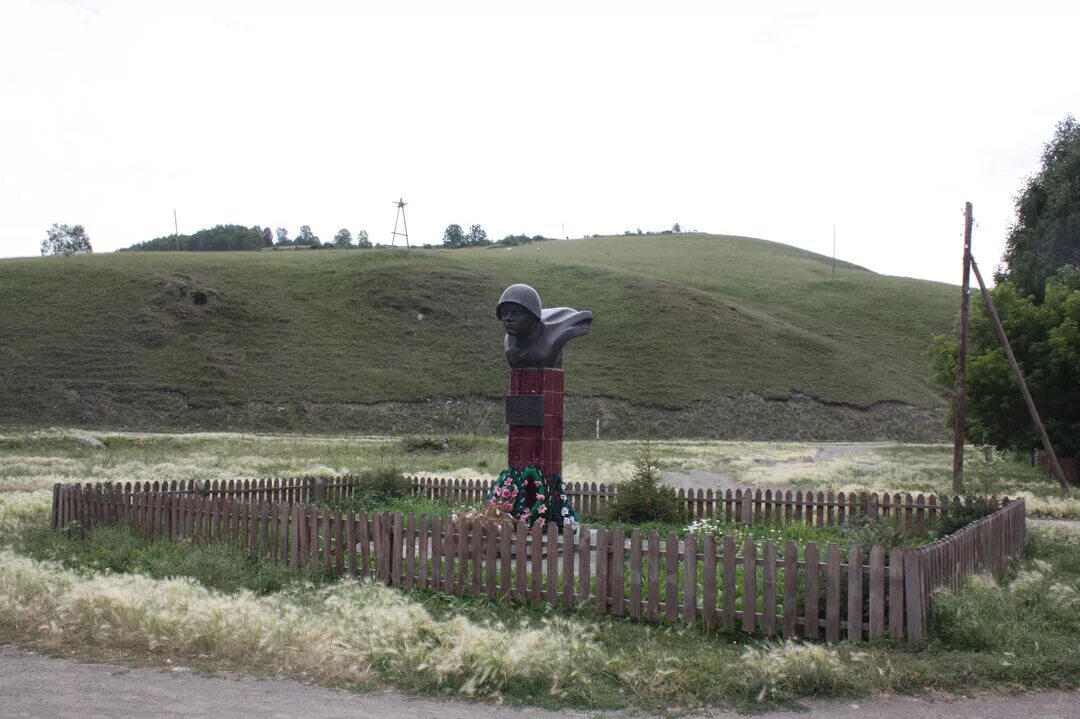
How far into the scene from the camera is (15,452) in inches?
1227

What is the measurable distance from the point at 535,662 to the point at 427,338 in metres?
61.5

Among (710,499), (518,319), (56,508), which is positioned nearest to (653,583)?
(518,319)

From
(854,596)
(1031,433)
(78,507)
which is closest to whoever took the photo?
(854,596)

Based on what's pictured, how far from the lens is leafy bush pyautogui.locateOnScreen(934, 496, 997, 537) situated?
12.6m

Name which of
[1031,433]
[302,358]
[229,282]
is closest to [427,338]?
[302,358]

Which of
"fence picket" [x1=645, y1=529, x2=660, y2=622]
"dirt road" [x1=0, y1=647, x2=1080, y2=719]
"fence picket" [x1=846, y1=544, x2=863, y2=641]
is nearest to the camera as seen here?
"dirt road" [x1=0, y1=647, x2=1080, y2=719]

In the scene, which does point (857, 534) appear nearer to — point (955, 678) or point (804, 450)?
point (955, 678)

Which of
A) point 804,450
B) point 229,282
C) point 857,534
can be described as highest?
point 229,282

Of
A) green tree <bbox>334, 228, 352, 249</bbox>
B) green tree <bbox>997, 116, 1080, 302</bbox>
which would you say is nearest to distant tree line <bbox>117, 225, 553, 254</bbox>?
green tree <bbox>334, 228, 352, 249</bbox>

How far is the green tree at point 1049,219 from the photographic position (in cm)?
3934

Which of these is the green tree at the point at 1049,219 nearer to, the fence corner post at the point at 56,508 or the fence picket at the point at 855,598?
the fence picket at the point at 855,598

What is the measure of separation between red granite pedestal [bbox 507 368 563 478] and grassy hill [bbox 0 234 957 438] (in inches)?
1561

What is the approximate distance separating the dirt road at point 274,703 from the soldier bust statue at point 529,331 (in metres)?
8.06

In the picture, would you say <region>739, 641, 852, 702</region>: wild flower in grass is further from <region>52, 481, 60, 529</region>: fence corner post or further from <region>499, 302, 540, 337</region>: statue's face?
<region>52, 481, 60, 529</region>: fence corner post
